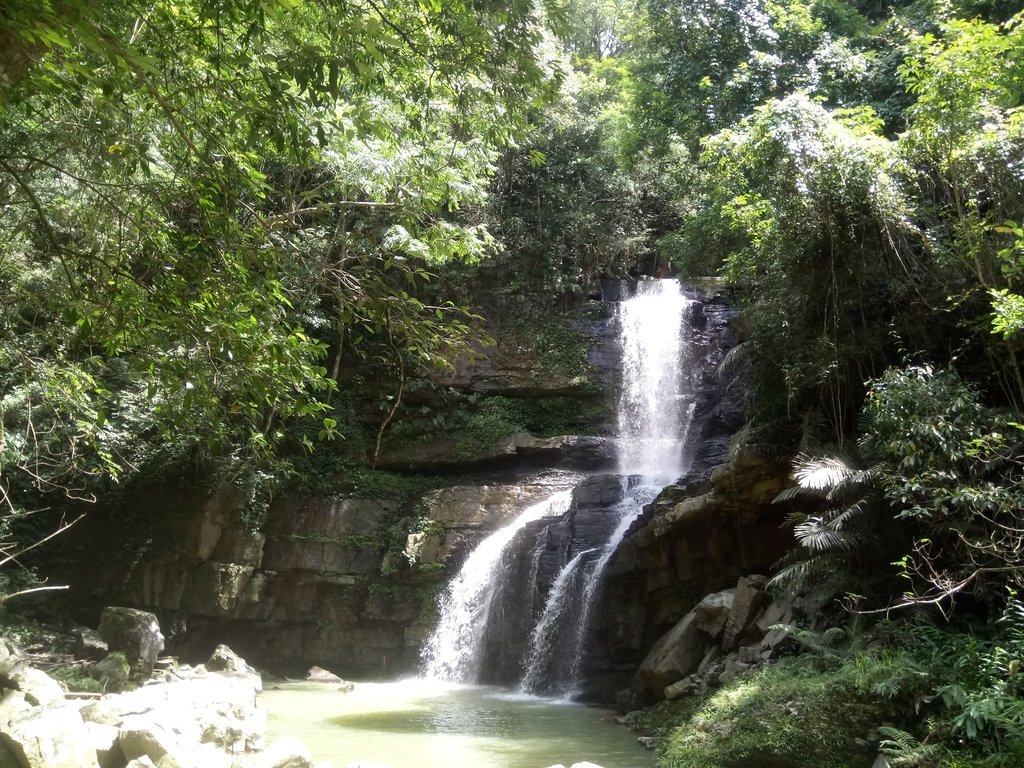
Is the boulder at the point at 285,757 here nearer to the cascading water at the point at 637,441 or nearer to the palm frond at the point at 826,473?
the palm frond at the point at 826,473

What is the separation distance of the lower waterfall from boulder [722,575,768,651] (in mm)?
3071

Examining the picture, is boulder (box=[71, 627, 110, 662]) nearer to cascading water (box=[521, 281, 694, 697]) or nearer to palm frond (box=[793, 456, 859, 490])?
cascading water (box=[521, 281, 694, 697])

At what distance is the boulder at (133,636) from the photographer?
11.5 metres

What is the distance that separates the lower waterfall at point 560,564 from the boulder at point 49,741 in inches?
292

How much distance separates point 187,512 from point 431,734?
798 centimetres

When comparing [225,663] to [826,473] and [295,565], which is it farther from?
[826,473]

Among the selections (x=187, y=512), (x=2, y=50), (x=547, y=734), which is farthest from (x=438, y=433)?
(x=2, y=50)

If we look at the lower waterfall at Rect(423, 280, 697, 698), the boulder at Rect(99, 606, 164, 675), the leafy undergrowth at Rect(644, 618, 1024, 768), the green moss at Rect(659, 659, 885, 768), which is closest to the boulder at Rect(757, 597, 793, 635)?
the leafy undergrowth at Rect(644, 618, 1024, 768)

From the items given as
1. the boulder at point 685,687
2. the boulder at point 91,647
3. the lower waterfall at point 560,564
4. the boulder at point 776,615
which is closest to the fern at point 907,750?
the boulder at point 776,615

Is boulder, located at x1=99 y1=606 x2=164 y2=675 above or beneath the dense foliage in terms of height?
beneath

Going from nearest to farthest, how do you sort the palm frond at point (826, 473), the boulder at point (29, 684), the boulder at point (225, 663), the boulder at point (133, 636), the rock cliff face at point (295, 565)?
the boulder at point (29, 684)
the palm frond at point (826, 473)
the boulder at point (133, 636)
the boulder at point (225, 663)
the rock cliff face at point (295, 565)

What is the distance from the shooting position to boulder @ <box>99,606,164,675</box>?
1155 cm

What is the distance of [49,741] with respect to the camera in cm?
588

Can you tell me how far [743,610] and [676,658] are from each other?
110 cm
